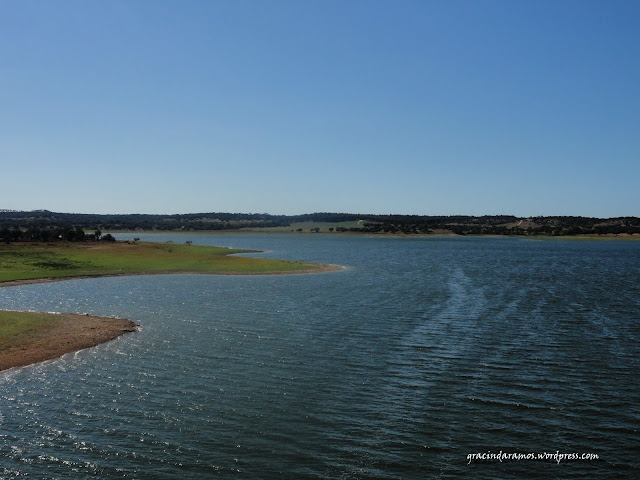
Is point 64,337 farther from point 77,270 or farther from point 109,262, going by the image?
point 109,262

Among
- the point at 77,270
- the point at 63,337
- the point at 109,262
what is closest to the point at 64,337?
the point at 63,337

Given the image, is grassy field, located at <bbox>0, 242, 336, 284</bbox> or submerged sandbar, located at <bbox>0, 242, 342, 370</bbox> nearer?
submerged sandbar, located at <bbox>0, 242, 342, 370</bbox>

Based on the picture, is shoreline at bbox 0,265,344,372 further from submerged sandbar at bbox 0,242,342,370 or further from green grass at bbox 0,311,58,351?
green grass at bbox 0,311,58,351

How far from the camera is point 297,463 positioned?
15.4m

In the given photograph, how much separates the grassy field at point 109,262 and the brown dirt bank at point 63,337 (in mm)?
28355

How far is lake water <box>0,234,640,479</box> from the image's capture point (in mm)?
15516

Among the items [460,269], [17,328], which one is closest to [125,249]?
[460,269]

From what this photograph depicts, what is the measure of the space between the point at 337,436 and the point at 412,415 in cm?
325

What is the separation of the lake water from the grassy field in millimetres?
26047

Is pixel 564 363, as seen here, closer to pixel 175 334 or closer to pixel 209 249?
pixel 175 334

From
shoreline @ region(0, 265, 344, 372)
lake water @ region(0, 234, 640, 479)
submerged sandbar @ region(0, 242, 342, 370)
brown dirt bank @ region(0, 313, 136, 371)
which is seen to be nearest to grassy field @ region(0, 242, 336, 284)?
submerged sandbar @ region(0, 242, 342, 370)

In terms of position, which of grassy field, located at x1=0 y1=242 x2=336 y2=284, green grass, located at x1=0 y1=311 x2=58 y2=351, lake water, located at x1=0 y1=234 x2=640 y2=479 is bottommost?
lake water, located at x1=0 y1=234 x2=640 y2=479

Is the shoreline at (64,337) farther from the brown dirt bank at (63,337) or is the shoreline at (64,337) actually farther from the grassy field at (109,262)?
the grassy field at (109,262)

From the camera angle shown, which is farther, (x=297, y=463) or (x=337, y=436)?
(x=337, y=436)
